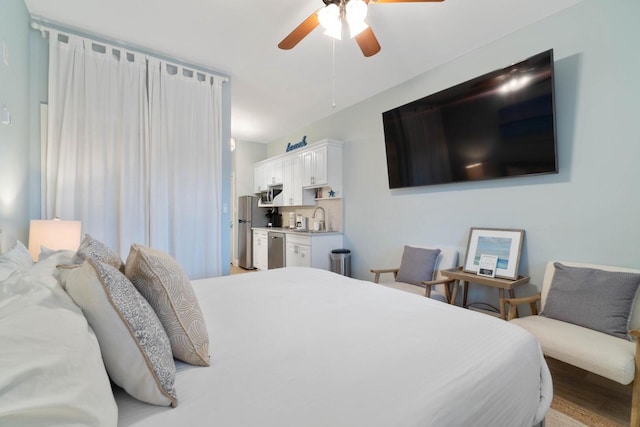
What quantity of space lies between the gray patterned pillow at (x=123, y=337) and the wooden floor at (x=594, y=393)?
8.15 ft

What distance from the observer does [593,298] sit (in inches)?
75.2

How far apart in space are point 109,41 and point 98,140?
3.34ft

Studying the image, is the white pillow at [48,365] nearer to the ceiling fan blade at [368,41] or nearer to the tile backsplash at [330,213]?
the ceiling fan blade at [368,41]

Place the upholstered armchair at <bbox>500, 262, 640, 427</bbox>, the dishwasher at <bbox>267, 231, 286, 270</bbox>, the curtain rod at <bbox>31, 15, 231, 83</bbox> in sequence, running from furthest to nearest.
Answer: the dishwasher at <bbox>267, 231, 286, 270</bbox>
the curtain rod at <bbox>31, 15, 231, 83</bbox>
the upholstered armchair at <bbox>500, 262, 640, 427</bbox>

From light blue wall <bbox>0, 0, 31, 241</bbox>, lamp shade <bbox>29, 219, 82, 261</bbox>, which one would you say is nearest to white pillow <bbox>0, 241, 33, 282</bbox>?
light blue wall <bbox>0, 0, 31, 241</bbox>

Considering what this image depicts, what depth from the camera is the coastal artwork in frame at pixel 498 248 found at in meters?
2.48

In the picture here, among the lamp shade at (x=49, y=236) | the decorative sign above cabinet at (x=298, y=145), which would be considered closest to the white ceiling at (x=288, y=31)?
the decorative sign above cabinet at (x=298, y=145)

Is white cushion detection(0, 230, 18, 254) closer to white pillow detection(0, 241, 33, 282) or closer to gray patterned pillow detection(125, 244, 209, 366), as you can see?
white pillow detection(0, 241, 33, 282)

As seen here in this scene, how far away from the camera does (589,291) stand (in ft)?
6.38

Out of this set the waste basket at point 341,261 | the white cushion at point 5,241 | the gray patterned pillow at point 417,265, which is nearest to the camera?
the white cushion at point 5,241

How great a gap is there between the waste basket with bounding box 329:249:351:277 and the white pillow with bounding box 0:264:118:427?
358 cm

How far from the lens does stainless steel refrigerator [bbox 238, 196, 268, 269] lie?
5.98m

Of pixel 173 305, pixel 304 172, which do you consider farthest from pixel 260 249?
pixel 173 305

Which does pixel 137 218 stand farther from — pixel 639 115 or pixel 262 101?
pixel 639 115
